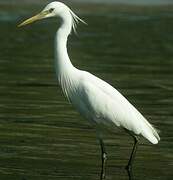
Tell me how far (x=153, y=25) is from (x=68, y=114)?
20.9 m

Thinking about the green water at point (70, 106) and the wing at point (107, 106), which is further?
the green water at point (70, 106)

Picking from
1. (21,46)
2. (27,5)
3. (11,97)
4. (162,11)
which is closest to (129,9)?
(162,11)

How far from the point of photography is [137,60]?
23.4m

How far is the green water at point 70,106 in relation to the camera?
10883 millimetres

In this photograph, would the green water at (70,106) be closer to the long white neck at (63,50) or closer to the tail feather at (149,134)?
the tail feather at (149,134)

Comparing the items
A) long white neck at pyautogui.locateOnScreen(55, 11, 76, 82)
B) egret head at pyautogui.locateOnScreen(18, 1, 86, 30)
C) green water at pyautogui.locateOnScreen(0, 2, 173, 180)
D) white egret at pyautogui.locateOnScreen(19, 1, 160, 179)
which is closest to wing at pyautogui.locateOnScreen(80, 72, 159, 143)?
white egret at pyautogui.locateOnScreen(19, 1, 160, 179)

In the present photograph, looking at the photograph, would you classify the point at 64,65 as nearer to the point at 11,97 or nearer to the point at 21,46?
the point at 11,97

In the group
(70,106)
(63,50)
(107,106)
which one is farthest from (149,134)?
(70,106)

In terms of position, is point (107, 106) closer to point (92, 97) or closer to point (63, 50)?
point (92, 97)

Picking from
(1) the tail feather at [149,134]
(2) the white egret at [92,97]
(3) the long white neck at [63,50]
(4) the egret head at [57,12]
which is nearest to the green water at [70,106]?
(1) the tail feather at [149,134]

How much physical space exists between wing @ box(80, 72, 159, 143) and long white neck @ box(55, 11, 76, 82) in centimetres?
27

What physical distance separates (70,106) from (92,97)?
15.8 feet

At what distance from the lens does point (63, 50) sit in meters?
10.8

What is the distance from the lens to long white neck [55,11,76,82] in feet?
35.5
